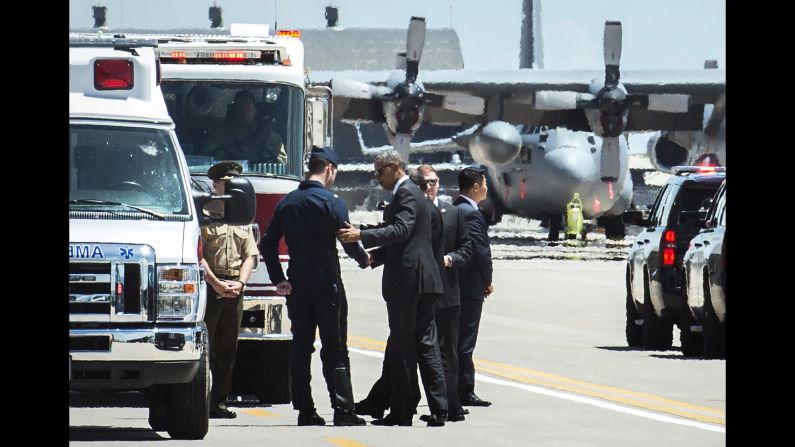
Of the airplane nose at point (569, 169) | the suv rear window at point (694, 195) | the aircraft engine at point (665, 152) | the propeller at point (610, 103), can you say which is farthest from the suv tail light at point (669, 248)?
the aircraft engine at point (665, 152)

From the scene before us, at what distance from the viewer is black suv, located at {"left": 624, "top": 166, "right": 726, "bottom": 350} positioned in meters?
20.0

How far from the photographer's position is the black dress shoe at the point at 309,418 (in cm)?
1262

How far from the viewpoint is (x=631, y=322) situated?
20844 mm

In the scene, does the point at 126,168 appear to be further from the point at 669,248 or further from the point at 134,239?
the point at 669,248

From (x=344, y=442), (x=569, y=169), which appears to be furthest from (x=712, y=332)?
(x=569, y=169)

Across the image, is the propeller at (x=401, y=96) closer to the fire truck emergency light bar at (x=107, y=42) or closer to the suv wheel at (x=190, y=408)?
the fire truck emergency light bar at (x=107, y=42)

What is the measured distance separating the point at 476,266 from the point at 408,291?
1.56 metres

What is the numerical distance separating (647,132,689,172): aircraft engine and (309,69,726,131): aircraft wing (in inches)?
66.3

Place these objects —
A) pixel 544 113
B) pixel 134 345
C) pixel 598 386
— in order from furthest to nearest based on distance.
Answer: pixel 544 113 → pixel 598 386 → pixel 134 345

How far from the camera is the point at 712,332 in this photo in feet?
60.2

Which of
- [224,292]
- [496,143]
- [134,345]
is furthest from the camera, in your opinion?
[496,143]

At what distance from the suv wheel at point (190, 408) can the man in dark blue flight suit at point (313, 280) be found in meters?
1.05
